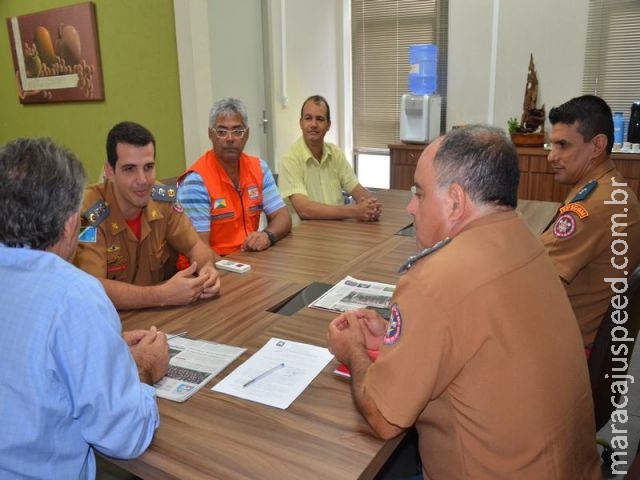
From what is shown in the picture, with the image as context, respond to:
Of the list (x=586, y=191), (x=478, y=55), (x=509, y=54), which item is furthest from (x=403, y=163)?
(x=586, y=191)

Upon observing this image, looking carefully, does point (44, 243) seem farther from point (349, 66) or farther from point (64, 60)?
point (349, 66)

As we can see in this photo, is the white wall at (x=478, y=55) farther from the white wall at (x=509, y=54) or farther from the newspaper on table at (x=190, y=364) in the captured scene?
the newspaper on table at (x=190, y=364)

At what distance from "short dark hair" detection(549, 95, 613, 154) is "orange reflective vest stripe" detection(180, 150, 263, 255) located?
5.05 ft

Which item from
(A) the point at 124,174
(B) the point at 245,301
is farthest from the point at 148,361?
(A) the point at 124,174

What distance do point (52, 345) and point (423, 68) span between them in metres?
4.64

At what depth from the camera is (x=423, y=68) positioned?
16.2ft

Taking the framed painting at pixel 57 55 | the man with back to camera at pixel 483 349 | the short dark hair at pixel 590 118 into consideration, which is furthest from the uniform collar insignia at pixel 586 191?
the framed painting at pixel 57 55

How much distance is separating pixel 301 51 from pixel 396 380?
4.45 meters

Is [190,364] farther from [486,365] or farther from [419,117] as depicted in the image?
[419,117]

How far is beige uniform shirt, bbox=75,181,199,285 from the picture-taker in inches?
74.0

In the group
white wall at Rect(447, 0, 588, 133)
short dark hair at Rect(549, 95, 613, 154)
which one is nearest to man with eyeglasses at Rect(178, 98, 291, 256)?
short dark hair at Rect(549, 95, 613, 154)

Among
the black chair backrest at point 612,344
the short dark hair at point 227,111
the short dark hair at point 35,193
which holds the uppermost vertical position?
the short dark hair at point 227,111

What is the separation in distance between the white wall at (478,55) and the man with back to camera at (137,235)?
182 centimetres

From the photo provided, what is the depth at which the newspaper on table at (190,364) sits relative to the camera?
121 cm
